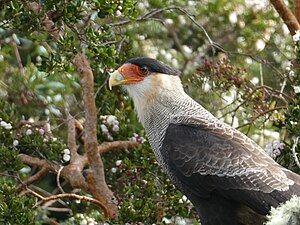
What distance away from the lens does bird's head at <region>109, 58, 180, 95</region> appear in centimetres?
551

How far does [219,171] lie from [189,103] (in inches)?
28.6

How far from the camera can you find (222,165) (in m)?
4.95

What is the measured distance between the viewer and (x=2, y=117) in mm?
5898

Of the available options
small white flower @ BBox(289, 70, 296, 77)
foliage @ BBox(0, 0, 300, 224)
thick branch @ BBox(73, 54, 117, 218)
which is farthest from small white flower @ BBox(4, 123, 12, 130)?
small white flower @ BBox(289, 70, 296, 77)

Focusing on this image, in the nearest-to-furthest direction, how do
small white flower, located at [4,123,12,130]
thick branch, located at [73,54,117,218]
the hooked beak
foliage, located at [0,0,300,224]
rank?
foliage, located at [0,0,300,224], the hooked beak, thick branch, located at [73,54,117,218], small white flower, located at [4,123,12,130]

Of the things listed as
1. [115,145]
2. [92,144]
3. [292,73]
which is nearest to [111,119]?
[115,145]

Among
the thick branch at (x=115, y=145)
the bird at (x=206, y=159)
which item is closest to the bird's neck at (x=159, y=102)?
the bird at (x=206, y=159)

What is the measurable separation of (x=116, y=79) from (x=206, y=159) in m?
0.87

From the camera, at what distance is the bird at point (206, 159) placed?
190 inches

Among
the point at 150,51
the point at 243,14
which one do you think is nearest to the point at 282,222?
the point at 150,51

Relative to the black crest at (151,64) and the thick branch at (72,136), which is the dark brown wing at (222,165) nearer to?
the black crest at (151,64)

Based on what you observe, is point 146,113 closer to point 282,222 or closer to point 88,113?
point 88,113

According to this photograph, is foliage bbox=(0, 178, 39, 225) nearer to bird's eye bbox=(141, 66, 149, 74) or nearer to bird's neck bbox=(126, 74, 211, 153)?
bird's neck bbox=(126, 74, 211, 153)

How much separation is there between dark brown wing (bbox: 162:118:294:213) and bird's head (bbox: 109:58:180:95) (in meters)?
0.42
